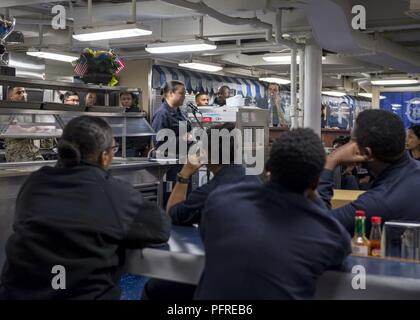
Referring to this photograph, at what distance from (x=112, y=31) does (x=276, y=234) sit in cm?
531

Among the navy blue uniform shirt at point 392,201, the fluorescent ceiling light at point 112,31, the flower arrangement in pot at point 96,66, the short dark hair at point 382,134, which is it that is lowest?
the navy blue uniform shirt at point 392,201

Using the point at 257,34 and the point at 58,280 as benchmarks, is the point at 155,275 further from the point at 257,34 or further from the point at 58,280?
the point at 257,34

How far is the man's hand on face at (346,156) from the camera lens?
8.61 ft

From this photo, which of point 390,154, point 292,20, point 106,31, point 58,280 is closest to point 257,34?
point 292,20

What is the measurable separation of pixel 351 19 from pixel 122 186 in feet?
18.0

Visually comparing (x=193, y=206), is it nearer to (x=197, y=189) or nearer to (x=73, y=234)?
(x=197, y=189)

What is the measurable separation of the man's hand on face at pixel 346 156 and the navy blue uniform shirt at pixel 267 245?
0.80 meters

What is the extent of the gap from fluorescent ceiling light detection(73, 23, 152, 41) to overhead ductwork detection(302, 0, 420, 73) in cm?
191

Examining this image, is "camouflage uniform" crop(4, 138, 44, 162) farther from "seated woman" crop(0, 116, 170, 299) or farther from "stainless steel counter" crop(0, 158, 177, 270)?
"seated woman" crop(0, 116, 170, 299)

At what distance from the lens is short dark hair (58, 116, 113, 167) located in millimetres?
2375

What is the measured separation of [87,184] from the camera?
2281 millimetres

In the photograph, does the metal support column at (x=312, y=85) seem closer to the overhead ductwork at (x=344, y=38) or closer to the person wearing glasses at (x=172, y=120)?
the overhead ductwork at (x=344, y=38)

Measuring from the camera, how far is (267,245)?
1747 mm

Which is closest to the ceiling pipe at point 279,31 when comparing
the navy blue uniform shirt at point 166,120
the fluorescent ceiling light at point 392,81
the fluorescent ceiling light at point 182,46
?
A: the fluorescent ceiling light at point 182,46
